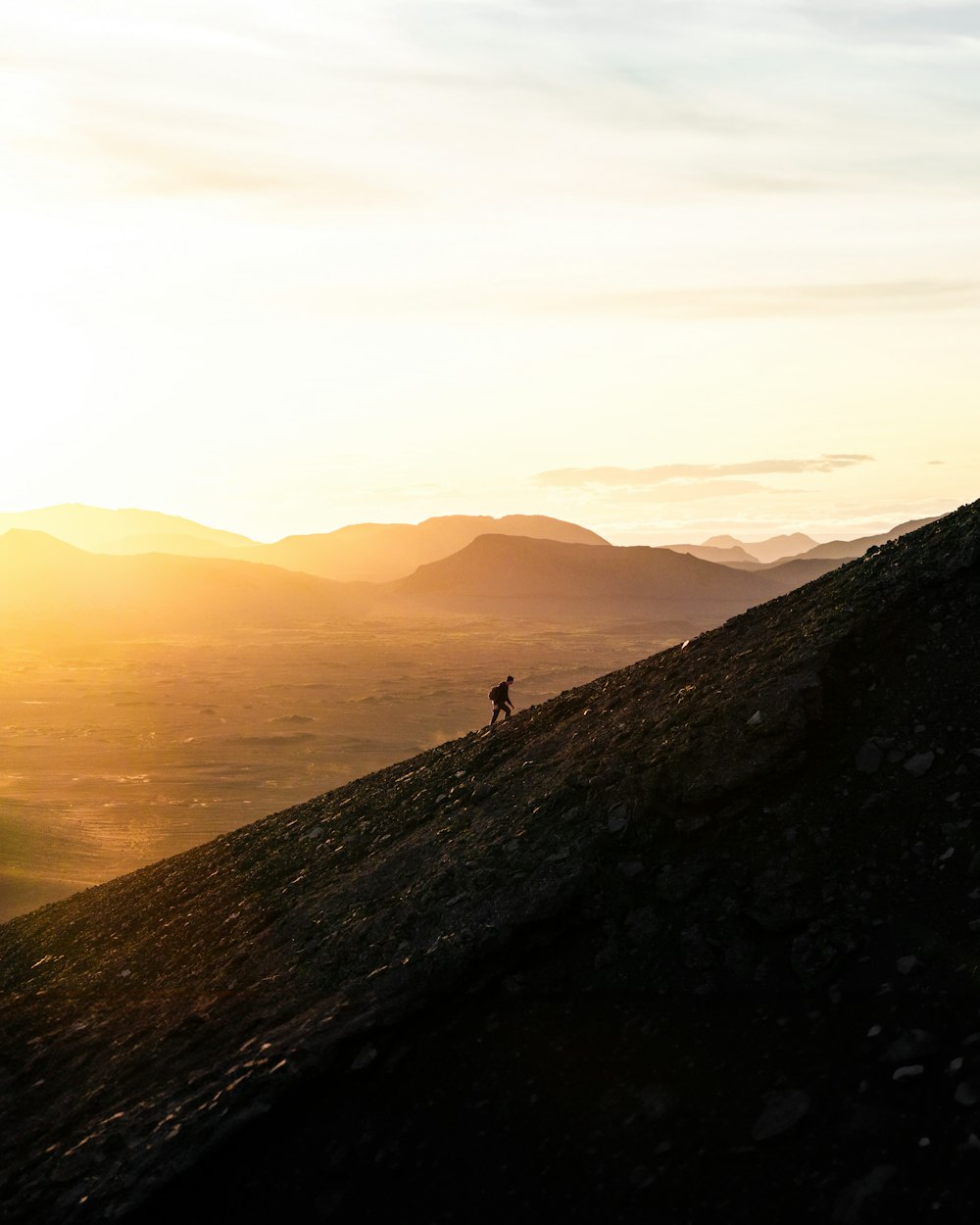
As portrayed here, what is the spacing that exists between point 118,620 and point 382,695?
9398 centimetres

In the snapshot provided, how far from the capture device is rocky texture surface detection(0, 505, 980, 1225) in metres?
7.25

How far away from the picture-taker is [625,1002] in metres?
8.91

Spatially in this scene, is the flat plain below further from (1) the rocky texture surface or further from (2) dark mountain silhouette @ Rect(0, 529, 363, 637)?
(1) the rocky texture surface

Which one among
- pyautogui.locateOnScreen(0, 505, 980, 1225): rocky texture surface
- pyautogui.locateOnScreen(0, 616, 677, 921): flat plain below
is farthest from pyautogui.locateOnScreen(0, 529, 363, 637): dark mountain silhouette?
pyautogui.locateOnScreen(0, 505, 980, 1225): rocky texture surface

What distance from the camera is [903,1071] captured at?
23.4 ft

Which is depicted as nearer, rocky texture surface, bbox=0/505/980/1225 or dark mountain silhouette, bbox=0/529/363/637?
rocky texture surface, bbox=0/505/980/1225

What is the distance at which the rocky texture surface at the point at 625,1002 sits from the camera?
7.25m

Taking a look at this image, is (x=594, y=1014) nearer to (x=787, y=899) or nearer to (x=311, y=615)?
(x=787, y=899)

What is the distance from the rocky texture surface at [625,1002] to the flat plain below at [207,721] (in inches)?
931

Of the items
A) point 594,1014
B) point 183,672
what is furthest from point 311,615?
point 594,1014

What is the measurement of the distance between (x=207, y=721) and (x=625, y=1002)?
6883 cm

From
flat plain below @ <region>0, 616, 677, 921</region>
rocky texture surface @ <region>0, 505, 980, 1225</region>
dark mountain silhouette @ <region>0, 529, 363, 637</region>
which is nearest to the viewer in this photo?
rocky texture surface @ <region>0, 505, 980, 1225</region>

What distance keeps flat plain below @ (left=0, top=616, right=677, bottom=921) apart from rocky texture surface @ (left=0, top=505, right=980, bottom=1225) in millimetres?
23646

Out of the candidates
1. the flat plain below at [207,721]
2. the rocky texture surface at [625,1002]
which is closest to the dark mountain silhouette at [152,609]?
the flat plain below at [207,721]
